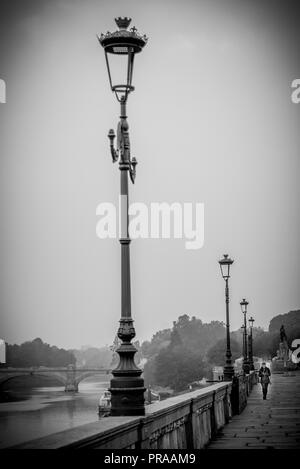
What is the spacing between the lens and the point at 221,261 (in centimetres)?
3734

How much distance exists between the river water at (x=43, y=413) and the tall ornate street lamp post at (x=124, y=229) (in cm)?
8882

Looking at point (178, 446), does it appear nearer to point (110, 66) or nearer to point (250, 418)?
point (110, 66)

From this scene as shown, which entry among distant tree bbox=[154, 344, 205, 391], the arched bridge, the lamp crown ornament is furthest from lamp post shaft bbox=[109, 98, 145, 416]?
distant tree bbox=[154, 344, 205, 391]

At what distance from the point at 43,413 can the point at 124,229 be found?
5467 inches

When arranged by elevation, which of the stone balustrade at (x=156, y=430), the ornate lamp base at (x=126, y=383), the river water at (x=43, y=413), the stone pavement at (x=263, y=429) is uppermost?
the ornate lamp base at (x=126, y=383)

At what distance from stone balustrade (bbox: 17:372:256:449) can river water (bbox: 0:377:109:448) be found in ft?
279

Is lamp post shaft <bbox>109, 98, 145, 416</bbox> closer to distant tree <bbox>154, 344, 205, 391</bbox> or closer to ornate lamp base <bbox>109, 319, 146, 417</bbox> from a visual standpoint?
ornate lamp base <bbox>109, 319, 146, 417</bbox>

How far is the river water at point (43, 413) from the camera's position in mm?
117875

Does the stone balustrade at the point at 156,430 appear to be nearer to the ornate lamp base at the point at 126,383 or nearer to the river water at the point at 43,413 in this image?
the ornate lamp base at the point at 126,383

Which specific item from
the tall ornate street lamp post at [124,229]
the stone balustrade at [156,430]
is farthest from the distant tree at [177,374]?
the tall ornate street lamp post at [124,229]

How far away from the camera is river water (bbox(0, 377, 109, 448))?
387ft

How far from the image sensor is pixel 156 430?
11766 millimetres
